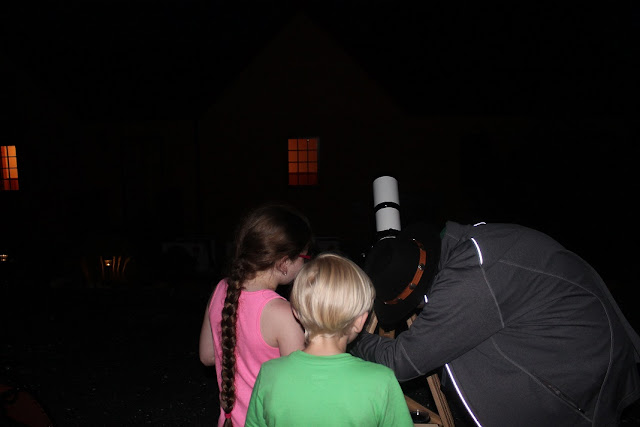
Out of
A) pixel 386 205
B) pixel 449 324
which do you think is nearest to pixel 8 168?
pixel 386 205

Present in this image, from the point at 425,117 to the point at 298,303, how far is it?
30.0 ft

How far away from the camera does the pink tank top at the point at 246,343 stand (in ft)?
6.31

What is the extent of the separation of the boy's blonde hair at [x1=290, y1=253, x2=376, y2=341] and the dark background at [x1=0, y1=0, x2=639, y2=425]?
6.10 metres

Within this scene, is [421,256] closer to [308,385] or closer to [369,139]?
[308,385]

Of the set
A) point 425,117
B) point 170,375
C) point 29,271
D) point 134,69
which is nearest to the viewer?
point 170,375

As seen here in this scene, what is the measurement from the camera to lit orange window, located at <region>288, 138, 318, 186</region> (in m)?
10.7

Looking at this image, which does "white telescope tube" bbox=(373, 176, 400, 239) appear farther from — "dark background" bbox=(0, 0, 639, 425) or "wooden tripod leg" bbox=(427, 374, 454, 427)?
"dark background" bbox=(0, 0, 639, 425)

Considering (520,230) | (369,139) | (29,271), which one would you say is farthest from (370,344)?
(29,271)

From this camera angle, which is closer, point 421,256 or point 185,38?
point 421,256

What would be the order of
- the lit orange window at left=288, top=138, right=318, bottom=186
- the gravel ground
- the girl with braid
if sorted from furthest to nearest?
the lit orange window at left=288, top=138, right=318, bottom=186
the gravel ground
the girl with braid

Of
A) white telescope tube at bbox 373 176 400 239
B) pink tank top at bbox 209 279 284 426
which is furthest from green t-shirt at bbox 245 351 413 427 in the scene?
white telescope tube at bbox 373 176 400 239

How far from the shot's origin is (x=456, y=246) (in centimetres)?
197

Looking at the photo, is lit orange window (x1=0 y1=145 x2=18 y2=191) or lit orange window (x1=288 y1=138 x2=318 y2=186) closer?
lit orange window (x1=288 y1=138 x2=318 y2=186)

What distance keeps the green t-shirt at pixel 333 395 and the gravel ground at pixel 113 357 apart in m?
0.68
